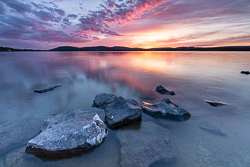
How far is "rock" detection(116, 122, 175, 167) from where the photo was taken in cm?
337

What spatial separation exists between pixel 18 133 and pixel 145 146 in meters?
4.78

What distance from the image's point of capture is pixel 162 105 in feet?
19.6

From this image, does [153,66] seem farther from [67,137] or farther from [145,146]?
[67,137]

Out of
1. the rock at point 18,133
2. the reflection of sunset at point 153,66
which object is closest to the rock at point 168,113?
the rock at point 18,133

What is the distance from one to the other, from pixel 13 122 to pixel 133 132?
5.25 metres

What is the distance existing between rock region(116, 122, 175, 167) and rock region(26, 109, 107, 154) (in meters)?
0.90

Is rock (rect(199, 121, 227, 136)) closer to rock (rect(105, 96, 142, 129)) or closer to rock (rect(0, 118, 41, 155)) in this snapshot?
rock (rect(105, 96, 142, 129))

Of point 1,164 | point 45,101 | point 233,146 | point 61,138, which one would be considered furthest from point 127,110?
point 45,101

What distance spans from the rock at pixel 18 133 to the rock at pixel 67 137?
1.91 ft

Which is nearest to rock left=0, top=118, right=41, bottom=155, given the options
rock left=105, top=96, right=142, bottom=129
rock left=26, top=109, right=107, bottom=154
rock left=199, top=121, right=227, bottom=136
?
rock left=26, top=109, right=107, bottom=154

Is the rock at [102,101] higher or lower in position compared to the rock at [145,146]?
higher

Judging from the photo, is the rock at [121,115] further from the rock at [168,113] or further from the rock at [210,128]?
the rock at [210,128]

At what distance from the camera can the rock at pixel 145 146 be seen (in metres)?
3.37

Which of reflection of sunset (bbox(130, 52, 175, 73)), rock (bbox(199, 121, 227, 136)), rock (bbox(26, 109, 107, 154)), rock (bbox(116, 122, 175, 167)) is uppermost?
rock (bbox(26, 109, 107, 154))
